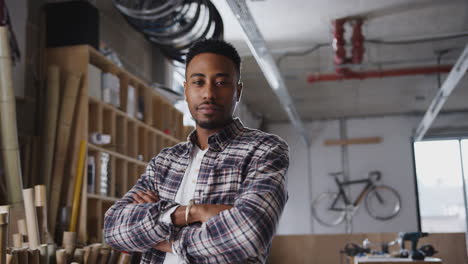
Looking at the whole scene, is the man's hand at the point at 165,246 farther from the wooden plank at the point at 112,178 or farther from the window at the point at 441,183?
the window at the point at 441,183

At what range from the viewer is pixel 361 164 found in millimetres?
12352

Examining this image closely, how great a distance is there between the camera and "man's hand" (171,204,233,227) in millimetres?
1379

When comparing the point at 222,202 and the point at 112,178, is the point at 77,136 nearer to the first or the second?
the point at 112,178

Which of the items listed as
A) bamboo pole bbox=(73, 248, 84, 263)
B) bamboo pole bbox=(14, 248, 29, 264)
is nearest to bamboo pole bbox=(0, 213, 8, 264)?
bamboo pole bbox=(14, 248, 29, 264)

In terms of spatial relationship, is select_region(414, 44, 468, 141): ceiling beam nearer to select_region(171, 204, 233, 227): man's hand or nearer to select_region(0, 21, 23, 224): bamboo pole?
select_region(0, 21, 23, 224): bamboo pole

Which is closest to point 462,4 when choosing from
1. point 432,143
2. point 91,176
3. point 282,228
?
point 91,176

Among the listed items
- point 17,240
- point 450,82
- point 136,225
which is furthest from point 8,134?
point 450,82

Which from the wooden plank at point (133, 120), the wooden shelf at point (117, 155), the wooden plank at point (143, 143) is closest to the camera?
the wooden shelf at point (117, 155)

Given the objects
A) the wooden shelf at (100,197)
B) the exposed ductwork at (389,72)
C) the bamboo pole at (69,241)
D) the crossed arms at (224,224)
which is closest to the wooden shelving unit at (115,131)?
the wooden shelf at (100,197)

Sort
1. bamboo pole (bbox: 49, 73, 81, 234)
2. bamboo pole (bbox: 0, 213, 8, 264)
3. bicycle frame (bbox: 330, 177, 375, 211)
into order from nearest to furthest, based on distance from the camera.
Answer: bamboo pole (bbox: 0, 213, 8, 264) < bamboo pole (bbox: 49, 73, 81, 234) < bicycle frame (bbox: 330, 177, 375, 211)

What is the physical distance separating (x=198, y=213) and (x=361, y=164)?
1137 centimetres

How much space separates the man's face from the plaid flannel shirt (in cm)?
4

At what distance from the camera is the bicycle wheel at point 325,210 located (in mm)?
12375

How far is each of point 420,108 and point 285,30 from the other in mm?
5992
